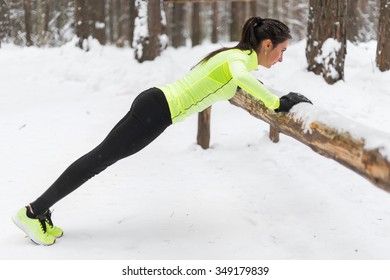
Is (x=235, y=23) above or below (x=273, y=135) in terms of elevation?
below

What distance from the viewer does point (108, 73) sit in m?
10.1

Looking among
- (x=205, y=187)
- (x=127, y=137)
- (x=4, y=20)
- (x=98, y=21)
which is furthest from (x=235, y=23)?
(x=127, y=137)

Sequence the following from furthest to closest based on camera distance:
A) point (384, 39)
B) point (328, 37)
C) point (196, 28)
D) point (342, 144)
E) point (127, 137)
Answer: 1. point (196, 28)
2. point (384, 39)
3. point (328, 37)
4. point (127, 137)
5. point (342, 144)

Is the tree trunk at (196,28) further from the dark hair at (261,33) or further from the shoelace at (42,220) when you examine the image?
the shoelace at (42,220)

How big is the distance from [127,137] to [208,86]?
2.39ft

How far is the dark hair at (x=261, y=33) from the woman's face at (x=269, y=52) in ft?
0.09

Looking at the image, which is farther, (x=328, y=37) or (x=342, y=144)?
(x=328, y=37)

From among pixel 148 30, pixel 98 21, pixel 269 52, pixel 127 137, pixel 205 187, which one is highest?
pixel 269 52

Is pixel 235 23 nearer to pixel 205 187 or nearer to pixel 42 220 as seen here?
pixel 205 187

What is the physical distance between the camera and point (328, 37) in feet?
24.8

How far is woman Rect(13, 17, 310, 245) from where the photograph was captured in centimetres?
343

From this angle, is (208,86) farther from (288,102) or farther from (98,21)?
(98,21)

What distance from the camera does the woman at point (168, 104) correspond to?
3.43 metres

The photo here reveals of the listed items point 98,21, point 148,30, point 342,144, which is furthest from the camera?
point 98,21
